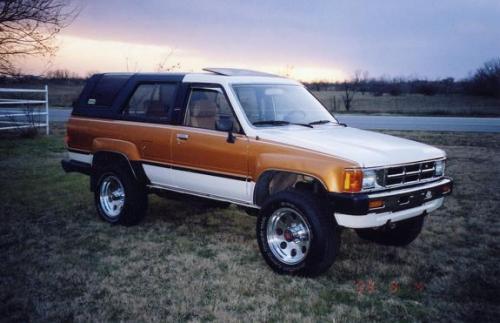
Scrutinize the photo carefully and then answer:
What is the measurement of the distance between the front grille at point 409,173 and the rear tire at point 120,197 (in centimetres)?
326

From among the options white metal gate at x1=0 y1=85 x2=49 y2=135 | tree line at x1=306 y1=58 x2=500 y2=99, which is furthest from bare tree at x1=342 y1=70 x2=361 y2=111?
white metal gate at x1=0 y1=85 x2=49 y2=135

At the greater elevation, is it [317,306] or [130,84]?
[130,84]

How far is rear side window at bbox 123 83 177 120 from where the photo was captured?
19.8 feet

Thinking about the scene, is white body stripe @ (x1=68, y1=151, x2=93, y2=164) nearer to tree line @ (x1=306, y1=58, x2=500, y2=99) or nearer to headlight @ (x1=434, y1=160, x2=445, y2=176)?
headlight @ (x1=434, y1=160, x2=445, y2=176)

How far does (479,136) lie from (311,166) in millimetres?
14138

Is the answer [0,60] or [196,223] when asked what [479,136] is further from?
[0,60]

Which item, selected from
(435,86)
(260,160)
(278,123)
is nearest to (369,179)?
(260,160)

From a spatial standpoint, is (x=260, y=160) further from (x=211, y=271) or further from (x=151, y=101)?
(x=151, y=101)

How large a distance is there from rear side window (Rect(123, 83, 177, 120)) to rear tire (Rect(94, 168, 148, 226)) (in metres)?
0.81

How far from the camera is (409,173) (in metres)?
4.78

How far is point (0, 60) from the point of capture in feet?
37.1

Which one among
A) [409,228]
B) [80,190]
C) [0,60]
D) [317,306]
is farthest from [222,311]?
[0,60]

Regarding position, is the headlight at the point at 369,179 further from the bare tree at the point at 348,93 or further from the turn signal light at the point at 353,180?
the bare tree at the point at 348,93

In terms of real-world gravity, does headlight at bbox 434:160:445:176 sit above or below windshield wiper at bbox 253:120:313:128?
below
